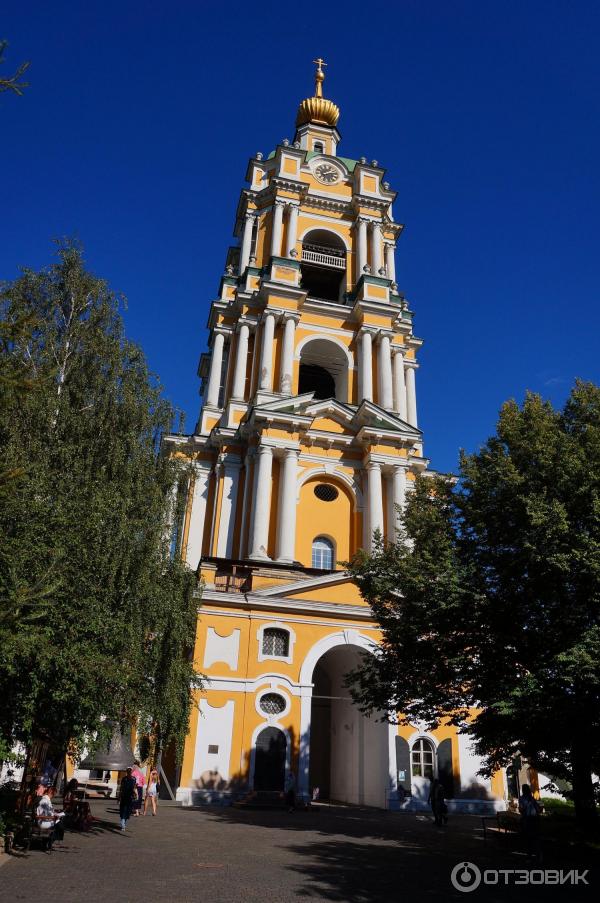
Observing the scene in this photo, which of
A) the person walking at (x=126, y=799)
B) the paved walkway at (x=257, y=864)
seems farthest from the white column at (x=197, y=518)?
the person walking at (x=126, y=799)

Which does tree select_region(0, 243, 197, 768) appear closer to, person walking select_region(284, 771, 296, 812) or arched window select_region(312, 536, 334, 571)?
person walking select_region(284, 771, 296, 812)

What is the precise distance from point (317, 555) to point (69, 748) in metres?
19.2

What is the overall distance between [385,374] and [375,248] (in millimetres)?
9125

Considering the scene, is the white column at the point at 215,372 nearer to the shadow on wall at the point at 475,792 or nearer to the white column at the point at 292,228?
the white column at the point at 292,228

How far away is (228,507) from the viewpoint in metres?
33.2

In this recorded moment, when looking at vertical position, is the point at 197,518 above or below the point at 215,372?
below

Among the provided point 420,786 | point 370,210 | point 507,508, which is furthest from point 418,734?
point 370,210

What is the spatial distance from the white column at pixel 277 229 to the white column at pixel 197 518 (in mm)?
13391

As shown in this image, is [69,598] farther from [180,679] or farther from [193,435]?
[193,435]

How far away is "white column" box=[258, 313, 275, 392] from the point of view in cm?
3534

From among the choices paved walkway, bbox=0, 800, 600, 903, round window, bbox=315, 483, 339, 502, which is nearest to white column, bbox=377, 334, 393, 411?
round window, bbox=315, 483, 339, 502

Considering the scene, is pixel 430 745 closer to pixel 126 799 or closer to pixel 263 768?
pixel 263 768

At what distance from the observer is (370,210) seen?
42750mm

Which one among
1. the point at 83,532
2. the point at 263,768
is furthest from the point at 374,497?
the point at 83,532
